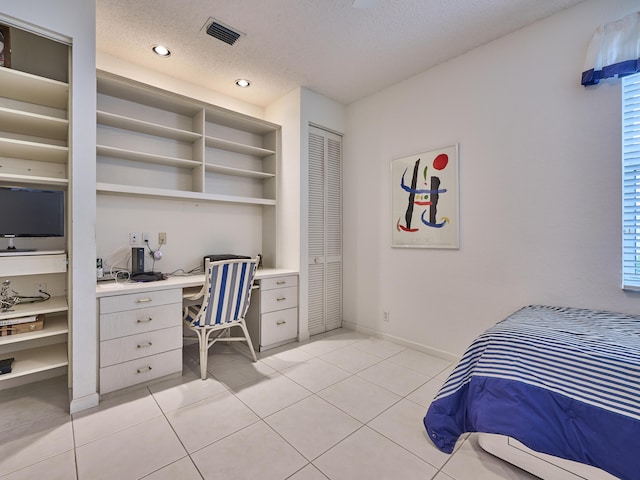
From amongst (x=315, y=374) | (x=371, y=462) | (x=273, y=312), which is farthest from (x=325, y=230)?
(x=371, y=462)

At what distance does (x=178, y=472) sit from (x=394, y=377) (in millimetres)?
1620

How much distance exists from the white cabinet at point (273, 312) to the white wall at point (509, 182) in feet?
3.11

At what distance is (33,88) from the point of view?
2.01 m

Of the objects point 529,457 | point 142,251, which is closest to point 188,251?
point 142,251

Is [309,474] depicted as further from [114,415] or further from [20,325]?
[20,325]

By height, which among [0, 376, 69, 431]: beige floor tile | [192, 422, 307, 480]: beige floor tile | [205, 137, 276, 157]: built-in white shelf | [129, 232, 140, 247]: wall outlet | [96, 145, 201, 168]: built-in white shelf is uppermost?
[205, 137, 276, 157]: built-in white shelf

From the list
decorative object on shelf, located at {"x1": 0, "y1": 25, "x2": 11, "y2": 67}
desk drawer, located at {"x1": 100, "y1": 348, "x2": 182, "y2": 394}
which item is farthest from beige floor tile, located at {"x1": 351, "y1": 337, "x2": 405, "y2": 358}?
decorative object on shelf, located at {"x1": 0, "y1": 25, "x2": 11, "y2": 67}

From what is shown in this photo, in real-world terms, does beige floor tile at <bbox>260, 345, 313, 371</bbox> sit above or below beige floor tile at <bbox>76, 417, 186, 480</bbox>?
below

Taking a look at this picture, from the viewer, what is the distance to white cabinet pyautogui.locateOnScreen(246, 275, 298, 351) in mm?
2941

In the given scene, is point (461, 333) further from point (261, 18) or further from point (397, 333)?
point (261, 18)

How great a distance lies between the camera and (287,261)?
336 centimetres

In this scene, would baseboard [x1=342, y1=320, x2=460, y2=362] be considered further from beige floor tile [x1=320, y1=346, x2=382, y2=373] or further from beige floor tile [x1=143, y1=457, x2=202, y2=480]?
beige floor tile [x1=143, y1=457, x2=202, y2=480]

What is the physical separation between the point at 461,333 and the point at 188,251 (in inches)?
109

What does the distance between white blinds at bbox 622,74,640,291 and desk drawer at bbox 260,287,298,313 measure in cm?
257
